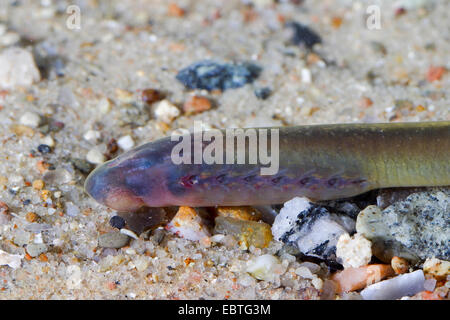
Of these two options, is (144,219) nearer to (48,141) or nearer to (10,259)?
(10,259)

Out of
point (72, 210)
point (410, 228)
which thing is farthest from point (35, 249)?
point (410, 228)

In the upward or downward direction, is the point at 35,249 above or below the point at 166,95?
below

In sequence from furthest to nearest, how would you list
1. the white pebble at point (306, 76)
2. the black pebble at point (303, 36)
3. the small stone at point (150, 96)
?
the black pebble at point (303, 36), the white pebble at point (306, 76), the small stone at point (150, 96)

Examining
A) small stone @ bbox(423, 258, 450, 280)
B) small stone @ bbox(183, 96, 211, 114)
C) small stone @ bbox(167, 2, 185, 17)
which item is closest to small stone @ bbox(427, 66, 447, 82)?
small stone @ bbox(183, 96, 211, 114)

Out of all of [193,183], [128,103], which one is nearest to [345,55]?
[128,103]

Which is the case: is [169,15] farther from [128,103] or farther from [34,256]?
[34,256]

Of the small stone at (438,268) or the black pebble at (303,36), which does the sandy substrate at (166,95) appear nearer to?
the black pebble at (303,36)

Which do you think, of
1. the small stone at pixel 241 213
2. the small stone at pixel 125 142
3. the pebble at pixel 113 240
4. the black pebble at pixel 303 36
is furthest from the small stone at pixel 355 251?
the black pebble at pixel 303 36
